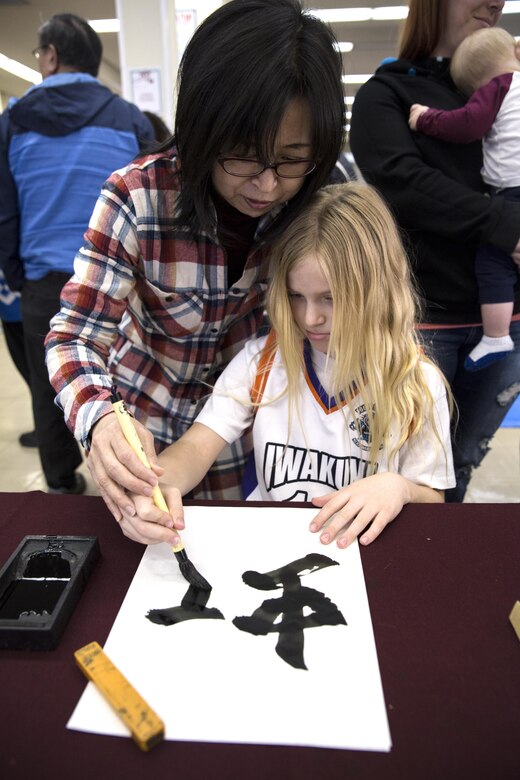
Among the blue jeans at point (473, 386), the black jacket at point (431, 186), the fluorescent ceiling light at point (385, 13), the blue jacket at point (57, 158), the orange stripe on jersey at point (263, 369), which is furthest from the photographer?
the fluorescent ceiling light at point (385, 13)

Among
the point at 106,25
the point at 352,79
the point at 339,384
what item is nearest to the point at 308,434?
the point at 339,384

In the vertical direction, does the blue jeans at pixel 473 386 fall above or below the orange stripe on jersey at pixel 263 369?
below

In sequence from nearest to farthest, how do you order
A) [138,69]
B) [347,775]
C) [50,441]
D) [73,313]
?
1. [347,775]
2. [73,313]
3. [50,441]
4. [138,69]

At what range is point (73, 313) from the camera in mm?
836

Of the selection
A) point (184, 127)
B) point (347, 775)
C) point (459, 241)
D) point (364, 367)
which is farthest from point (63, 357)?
point (459, 241)

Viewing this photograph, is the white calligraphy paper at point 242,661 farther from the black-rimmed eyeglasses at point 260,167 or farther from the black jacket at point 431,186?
the black jacket at point 431,186

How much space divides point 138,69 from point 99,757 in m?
3.47

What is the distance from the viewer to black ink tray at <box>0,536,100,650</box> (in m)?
0.51

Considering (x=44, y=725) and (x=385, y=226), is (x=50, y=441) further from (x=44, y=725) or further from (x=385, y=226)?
(x=44, y=725)

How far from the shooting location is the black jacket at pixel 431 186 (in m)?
1.12

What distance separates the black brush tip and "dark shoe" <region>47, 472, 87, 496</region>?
5.21 feet

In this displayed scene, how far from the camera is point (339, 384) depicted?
0.94m

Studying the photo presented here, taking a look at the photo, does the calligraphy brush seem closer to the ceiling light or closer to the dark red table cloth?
the dark red table cloth

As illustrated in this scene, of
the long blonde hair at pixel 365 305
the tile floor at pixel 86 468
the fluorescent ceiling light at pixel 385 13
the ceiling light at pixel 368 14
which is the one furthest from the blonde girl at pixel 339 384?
the fluorescent ceiling light at pixel 385 13
